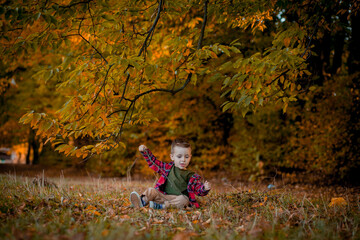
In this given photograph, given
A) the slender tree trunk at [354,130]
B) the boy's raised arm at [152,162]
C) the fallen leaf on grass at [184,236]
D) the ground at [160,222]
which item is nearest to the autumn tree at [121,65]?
the boy's raised arm at [152,162]

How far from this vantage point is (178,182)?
12.6ft

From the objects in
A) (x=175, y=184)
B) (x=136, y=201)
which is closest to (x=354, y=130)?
(x=175, y=184)

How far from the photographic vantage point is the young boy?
3.73 meters

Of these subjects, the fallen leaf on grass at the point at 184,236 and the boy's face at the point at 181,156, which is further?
the boy's face at the point at 181,156

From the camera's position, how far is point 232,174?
9562 mm

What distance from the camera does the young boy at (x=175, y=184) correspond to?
3.73 m

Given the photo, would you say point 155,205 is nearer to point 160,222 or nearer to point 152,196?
point 152,196

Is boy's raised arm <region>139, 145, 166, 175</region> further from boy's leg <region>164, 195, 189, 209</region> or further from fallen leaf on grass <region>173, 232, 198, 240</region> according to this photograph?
fallen leaf on grass <region>173, 232, 198, 240</region>

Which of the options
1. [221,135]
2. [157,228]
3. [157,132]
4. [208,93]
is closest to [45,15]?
[157,228]

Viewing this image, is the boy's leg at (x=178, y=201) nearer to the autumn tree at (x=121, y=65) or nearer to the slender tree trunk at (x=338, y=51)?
the autumn tree at (x=121, y=65)

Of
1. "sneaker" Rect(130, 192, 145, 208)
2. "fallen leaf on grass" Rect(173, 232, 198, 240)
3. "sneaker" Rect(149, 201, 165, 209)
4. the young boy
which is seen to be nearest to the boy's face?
the young boy

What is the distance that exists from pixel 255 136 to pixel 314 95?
2.03 meters

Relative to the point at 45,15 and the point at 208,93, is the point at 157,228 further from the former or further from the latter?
the point at 208,93

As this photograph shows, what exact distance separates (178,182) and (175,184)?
5 centimetres
